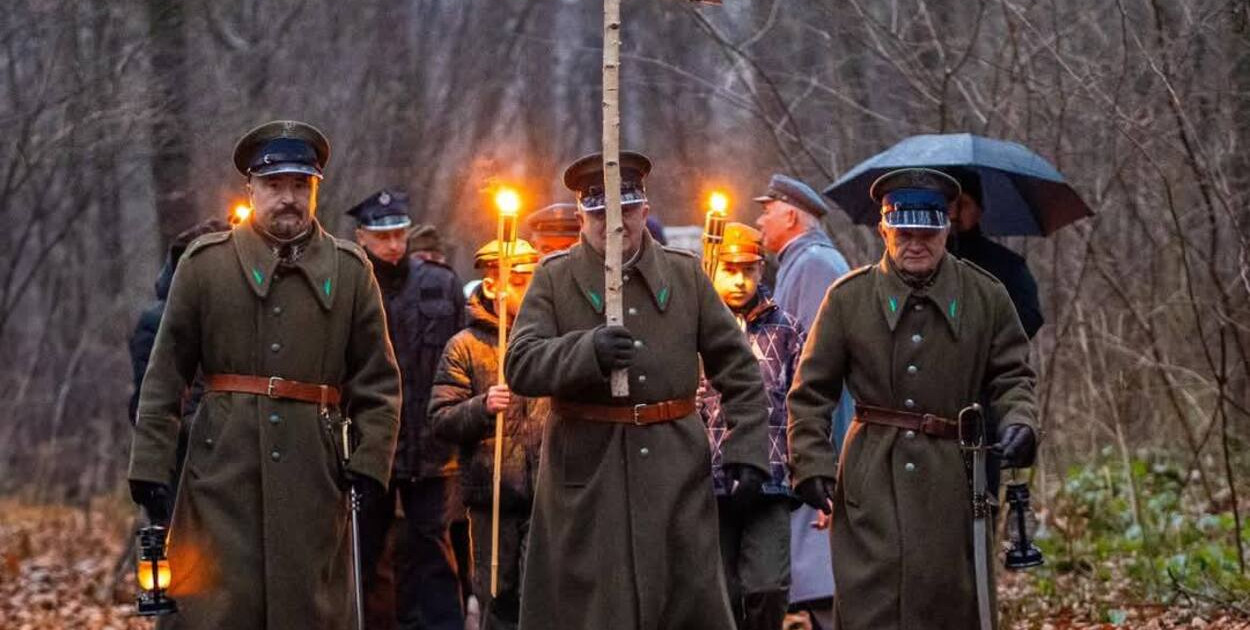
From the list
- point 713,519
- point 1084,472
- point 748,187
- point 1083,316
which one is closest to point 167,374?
point 713,519

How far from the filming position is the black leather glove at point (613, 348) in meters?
8.13

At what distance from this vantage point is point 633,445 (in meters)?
8.57

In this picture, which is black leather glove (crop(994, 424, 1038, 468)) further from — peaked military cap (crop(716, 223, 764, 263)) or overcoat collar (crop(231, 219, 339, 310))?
overcoat collar (crop(231, 219, 339, 310))

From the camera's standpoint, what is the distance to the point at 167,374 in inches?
332

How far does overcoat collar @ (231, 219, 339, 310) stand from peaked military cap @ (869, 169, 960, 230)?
209 cm

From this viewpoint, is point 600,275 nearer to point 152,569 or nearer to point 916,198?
point 916,198

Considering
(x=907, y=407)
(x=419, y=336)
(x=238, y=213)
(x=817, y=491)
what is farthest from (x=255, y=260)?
(x=419, y=336)

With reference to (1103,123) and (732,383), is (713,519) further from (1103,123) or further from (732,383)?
(1103,123)

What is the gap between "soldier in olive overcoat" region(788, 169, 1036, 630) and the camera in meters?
8.77

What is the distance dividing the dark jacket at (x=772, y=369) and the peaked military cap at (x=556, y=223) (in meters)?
1.29

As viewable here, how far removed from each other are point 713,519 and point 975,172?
2536mm

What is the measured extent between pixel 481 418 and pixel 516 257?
811 millimetres

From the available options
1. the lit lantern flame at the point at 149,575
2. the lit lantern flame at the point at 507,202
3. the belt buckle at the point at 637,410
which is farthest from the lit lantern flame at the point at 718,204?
the lit lantern flame at the point at 149,575

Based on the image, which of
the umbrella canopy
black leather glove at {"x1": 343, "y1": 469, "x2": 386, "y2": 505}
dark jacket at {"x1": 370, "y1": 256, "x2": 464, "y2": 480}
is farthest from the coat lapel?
Answer: dark jacket at {"x1": 370, "y1": 256, "x2": 464, "y2": 480}
